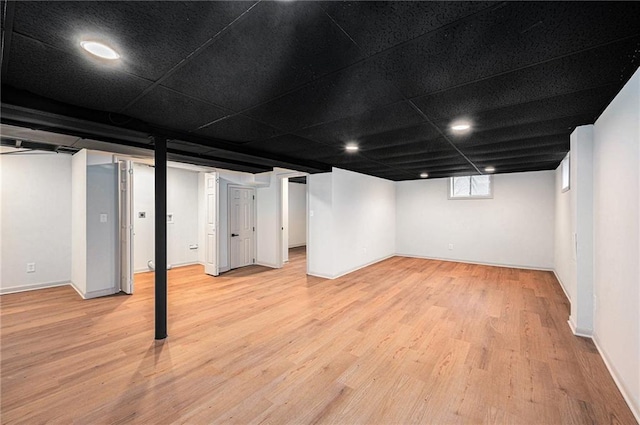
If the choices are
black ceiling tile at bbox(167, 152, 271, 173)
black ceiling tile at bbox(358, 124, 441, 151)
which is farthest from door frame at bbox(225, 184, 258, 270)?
black ceiling tile at bbox(358, 124, 441, 151)

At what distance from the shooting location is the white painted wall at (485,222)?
6007mm

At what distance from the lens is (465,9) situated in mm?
1214

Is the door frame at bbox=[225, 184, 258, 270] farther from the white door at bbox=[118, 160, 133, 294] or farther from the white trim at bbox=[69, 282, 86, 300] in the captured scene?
the white trim at bbox=[69, 282, 86, 300]

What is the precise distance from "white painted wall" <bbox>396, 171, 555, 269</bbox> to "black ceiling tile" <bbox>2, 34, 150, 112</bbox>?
280 inches

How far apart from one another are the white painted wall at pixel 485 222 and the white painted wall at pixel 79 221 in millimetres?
7314

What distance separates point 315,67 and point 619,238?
8.93 feet

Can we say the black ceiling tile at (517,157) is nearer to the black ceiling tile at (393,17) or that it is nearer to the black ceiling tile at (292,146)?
the black ceiling tile at (292,146)

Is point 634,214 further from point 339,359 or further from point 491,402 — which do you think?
point 339,359

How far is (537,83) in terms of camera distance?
1912 mm

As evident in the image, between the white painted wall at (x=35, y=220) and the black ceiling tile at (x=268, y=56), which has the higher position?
the black ceiling tile at (x=268, y=56)

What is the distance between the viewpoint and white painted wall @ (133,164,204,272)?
5.94m

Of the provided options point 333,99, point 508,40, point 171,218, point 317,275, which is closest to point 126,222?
point 171,218

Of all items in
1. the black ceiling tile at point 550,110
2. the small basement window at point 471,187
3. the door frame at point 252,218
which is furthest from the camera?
the small basement window at point 471,187

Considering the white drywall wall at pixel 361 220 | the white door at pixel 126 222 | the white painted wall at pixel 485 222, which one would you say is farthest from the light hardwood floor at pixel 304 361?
the white painted wall at pixel 485 222
